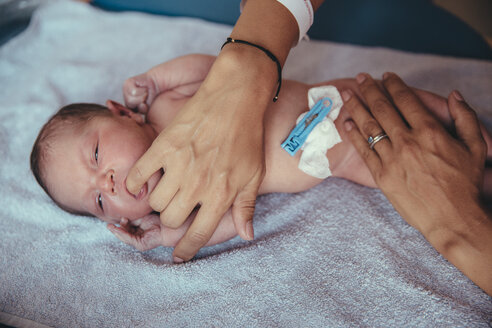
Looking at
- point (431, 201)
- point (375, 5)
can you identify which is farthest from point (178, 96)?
point (375, 5)

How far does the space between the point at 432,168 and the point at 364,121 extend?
0.27 metres

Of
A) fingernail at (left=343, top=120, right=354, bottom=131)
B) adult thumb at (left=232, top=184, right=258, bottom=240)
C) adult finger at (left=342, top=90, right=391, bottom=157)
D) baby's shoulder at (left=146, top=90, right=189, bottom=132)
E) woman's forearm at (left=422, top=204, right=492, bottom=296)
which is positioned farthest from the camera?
baby's shoulder at (left=146, top=90, right=189, bottom=132)

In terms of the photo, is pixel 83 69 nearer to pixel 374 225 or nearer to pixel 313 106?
pixel 313 106

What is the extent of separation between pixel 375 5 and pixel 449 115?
1005 mm

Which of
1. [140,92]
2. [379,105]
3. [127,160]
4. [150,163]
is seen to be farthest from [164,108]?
[379,105]

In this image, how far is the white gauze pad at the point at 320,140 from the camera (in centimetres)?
126

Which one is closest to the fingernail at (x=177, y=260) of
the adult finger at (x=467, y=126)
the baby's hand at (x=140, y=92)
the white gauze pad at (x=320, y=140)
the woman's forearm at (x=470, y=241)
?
the white gauze pad at (x=320, y=140)

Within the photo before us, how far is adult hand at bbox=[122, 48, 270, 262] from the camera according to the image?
Answer: 3.29 feet

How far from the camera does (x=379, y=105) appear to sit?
123cm

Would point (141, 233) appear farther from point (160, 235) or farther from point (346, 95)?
point (346, 95)

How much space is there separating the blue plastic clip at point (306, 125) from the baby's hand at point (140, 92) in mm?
644

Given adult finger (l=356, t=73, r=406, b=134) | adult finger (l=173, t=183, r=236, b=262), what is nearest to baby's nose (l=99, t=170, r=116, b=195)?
adult finger (l=173, t=183, r=236, b=262)

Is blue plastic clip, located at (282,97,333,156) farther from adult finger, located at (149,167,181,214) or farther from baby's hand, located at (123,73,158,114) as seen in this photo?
baby's hand, located at (123,73,158,114)

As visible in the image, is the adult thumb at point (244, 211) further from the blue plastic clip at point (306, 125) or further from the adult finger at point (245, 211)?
the blue plastic clip at point (306, 125)
